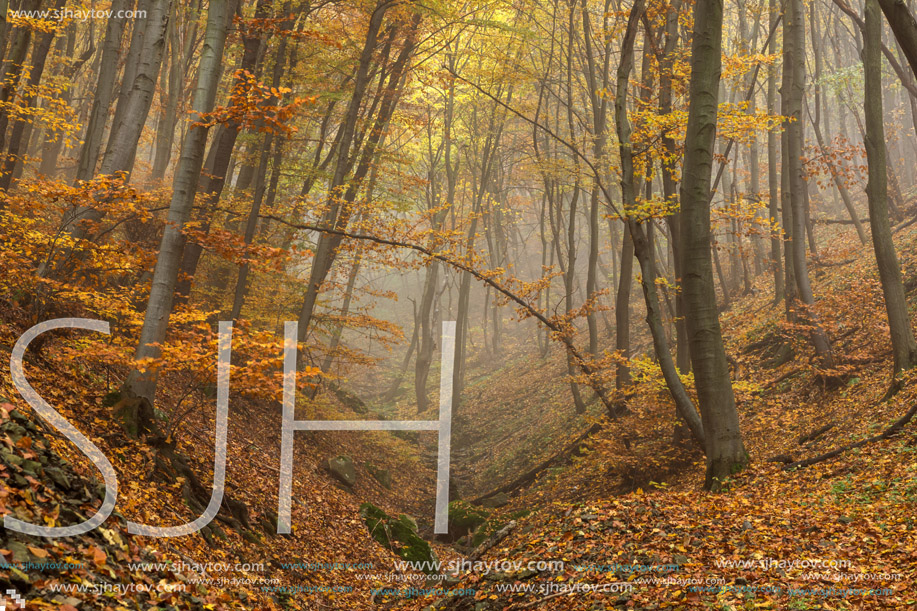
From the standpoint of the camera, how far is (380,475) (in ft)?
45.9

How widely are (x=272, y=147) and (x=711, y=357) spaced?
10679mm

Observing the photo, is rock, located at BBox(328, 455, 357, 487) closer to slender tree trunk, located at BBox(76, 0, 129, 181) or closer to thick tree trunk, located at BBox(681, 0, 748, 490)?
slender tree trunk, located at BBox(76, 0, 129, 181)

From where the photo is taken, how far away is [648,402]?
1097 centimetres

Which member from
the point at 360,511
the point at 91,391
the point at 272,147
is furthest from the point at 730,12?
the point at 91,391

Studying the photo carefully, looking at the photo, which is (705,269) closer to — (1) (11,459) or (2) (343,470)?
(1) (11,459)

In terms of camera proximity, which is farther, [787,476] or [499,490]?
[499,490]

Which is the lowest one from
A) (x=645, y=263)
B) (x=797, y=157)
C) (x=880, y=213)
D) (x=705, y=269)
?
(x=705, y=269)

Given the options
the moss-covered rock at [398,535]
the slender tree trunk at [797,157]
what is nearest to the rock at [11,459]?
the moss-covered rock at [398,535]

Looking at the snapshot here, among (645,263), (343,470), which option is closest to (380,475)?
(343,470)

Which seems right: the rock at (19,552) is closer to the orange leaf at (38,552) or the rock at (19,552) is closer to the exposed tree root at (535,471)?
the orange leaf at (38,552)

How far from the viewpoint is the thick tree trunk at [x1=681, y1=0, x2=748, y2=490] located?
714 cm

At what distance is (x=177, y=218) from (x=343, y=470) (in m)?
7.11

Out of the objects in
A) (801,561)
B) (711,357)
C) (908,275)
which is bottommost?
(801,561)

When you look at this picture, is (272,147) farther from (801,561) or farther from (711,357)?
(801,561)
